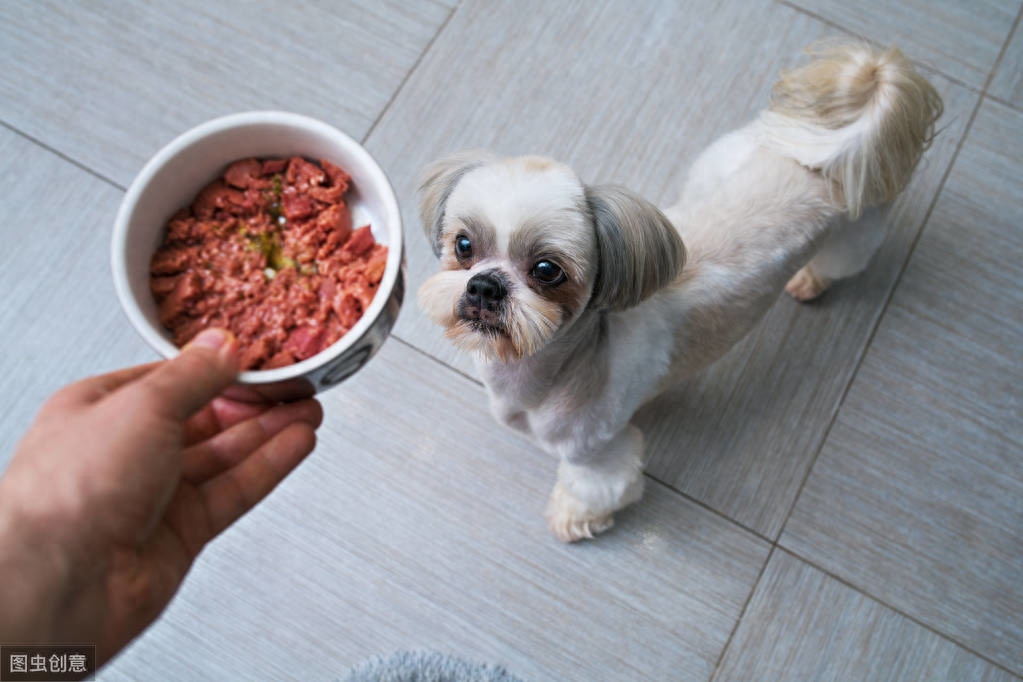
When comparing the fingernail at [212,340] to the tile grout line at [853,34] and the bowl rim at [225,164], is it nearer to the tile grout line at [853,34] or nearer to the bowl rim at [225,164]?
the bowl rim at [225,164]

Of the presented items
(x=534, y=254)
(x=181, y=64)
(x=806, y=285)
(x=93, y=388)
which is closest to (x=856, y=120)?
(x=806, y=285)

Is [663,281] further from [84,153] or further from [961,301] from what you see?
[84,153]

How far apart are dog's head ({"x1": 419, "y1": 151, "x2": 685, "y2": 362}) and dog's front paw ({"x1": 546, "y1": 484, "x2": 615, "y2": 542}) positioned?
0.45m

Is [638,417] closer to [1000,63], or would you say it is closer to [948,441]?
[948,441]

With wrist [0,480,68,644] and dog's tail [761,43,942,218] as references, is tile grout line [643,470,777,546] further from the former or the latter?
wrist [0,480,68,644]

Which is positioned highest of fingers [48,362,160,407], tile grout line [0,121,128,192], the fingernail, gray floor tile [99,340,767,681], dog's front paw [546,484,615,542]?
the fingernail

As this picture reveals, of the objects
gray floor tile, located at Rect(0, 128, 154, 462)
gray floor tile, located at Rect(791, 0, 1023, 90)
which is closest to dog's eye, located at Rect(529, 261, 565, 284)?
gray floor tile, located at Rect(0, 128, 154, 462)

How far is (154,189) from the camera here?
0.88 meters

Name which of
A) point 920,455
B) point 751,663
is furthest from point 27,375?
point 920,455

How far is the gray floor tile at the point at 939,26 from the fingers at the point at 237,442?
4.18ft

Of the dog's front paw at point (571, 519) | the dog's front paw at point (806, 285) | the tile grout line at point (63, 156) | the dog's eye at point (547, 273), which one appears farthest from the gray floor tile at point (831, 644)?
the tile grout line at point (63, 156)

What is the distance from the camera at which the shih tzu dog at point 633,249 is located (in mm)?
821

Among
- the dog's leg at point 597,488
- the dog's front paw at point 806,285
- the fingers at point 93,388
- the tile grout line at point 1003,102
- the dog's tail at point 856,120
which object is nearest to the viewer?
the fingers at point 93,388

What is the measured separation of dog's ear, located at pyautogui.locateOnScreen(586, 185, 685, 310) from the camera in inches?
32.7
